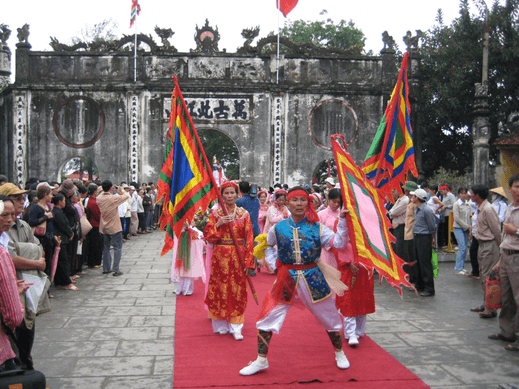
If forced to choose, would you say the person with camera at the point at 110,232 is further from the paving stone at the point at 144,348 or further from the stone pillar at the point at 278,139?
the stone pillar at the point at 278,139

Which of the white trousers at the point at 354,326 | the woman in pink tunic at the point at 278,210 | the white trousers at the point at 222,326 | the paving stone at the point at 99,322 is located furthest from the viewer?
the woman in pink tunic at the point at 278,210

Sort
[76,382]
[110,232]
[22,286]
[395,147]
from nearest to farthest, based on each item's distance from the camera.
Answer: [22,286] → [76,382] → [395,147] → [110,232]

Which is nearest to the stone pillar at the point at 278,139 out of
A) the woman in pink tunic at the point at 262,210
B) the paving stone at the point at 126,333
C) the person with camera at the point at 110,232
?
the woman in pink tunic at the point at 262,210

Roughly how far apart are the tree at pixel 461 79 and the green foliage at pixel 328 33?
504 inches

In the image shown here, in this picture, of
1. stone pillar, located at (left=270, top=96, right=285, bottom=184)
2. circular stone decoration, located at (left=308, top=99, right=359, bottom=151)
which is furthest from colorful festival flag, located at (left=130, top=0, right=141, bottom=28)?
circular stone decoration, located at (left=308, top=99, right=359, bottom=151)

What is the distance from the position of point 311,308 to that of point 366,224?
2.72 feet

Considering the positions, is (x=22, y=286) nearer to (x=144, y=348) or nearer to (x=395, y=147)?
(x=144, y=348)

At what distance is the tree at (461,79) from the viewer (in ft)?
57.5

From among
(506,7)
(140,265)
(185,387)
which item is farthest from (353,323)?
(506,7)

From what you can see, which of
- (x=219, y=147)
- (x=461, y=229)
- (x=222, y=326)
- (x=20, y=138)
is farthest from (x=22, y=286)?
(x=219, y=147)

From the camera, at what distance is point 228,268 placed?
5301 mm

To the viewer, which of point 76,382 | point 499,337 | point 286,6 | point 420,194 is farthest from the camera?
point 286,6

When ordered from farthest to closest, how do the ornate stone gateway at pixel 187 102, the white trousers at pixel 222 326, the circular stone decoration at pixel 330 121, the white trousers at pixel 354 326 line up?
the circular stone decoration at pixel 330 121, the ornate stone gateway at pixel 187 102, the white trousers at pixel 222 326, the white trousers at pixel 354 326

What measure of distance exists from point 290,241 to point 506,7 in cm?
1741
